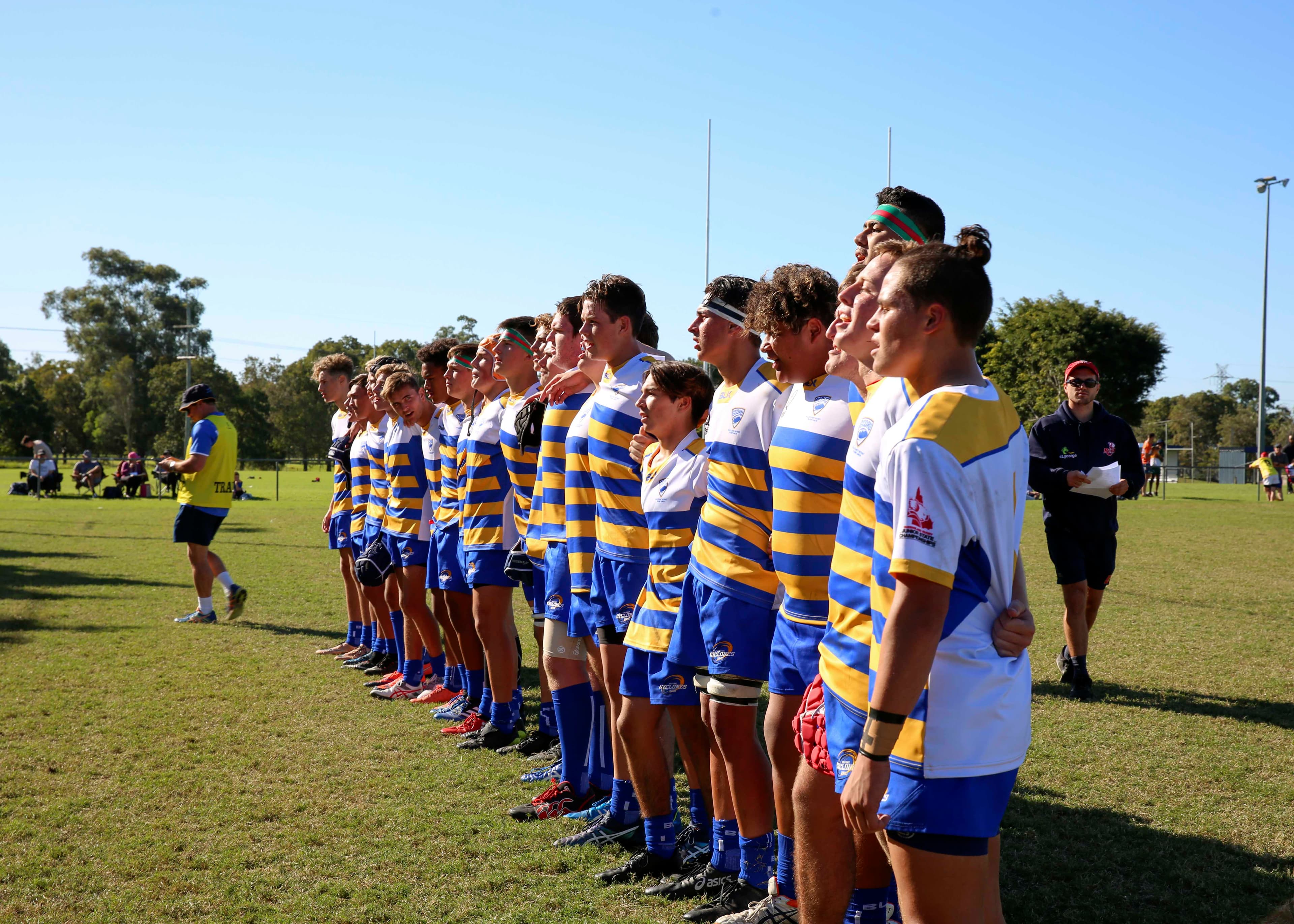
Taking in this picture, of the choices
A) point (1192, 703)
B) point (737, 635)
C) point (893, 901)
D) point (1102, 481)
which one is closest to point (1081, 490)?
point (1102, 481)

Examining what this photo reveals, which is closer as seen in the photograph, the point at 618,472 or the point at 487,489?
the point at 618,472

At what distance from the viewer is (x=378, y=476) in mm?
7656

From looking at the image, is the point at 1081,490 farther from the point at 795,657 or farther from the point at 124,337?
the point at 124,337

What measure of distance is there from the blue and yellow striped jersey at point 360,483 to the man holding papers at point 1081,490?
529 cm

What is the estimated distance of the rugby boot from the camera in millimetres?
3936

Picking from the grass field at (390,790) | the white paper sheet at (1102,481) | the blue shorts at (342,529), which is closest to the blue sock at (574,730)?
the grass field at (390,790)

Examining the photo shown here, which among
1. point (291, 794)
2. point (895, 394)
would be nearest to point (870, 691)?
point (895, 394)

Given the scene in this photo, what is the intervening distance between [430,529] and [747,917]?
446 cm

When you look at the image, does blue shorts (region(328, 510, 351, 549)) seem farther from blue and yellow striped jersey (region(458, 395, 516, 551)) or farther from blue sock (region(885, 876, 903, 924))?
blue sock (region(885, 876, 903, 924))

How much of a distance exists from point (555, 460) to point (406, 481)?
2.53 m

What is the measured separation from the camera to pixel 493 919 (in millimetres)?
3574

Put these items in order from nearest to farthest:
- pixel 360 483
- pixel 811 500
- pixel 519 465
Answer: pixel 811 500 → pixel 519 465 → pixel 360 483

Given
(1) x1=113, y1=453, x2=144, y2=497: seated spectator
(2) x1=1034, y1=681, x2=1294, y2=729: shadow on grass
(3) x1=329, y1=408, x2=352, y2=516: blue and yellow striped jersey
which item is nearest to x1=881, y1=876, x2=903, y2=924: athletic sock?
(2) x1=1034, y1=681, x2=1294, y2=729: shadow on grass

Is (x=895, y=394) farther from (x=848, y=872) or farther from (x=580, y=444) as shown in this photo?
(x=580, y=444)
